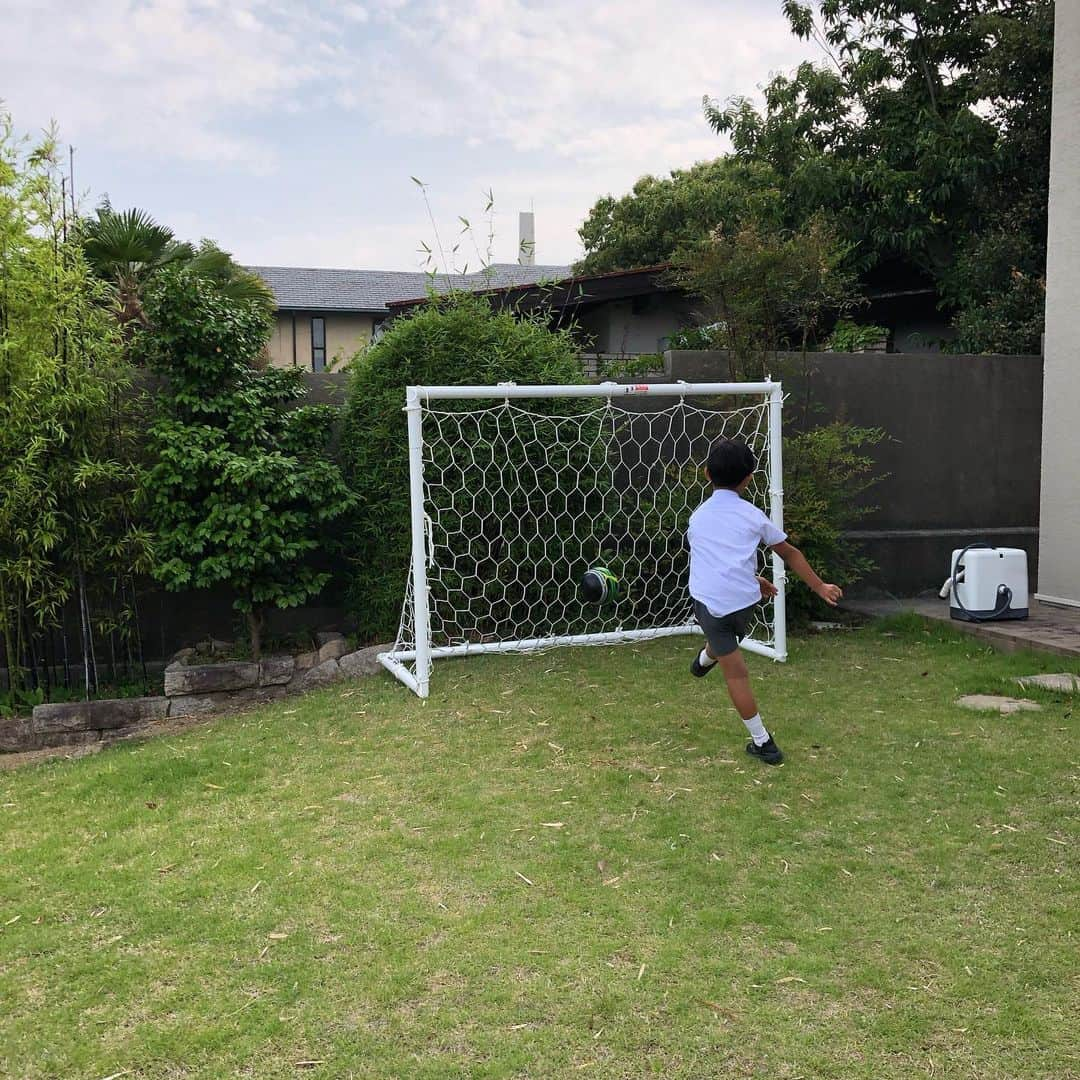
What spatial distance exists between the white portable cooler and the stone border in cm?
339

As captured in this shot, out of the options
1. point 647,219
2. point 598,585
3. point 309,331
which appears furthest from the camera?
point 309,331

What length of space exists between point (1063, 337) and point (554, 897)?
5280 mm

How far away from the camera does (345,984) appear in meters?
2.24

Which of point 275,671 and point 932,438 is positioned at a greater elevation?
point 932,438

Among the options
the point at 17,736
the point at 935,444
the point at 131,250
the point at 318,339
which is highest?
the point at 318,339

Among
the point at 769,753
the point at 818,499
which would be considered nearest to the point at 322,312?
the point at 818,499

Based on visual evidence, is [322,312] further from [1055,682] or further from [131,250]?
[1055,682]

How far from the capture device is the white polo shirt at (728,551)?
361 cm

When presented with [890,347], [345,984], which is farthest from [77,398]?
[890,347]

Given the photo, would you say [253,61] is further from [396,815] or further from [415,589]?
[396,815]

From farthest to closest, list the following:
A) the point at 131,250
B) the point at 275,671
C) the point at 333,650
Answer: the point at 131,250 → the point at 333,650 → the point at 275,671

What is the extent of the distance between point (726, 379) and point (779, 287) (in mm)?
656

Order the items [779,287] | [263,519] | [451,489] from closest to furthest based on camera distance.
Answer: [263,519] → [451,489] → [779,287]

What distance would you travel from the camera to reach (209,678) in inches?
202
